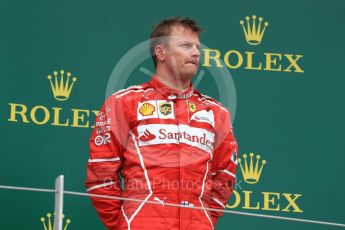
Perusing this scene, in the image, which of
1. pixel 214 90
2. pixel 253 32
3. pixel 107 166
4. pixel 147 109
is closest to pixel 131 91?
pixel 147 109

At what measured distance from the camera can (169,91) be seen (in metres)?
3.98

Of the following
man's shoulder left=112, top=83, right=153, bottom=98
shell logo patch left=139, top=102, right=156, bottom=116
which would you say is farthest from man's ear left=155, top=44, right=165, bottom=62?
shell logo patch left=139, top=102, right=156, bottom=116

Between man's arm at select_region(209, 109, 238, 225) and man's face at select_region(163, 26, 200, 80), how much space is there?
0.24 metres

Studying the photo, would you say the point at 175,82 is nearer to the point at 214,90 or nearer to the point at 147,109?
the point at 147,109

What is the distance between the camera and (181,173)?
3.76 meters

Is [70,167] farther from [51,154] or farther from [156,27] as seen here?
[156,27]

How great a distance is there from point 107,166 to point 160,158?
20 centimetres

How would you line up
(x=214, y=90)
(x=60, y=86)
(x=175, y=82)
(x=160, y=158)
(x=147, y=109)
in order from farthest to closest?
(x=214, y=90) < (x=60, y=86) < (x=175, y=82) < (x=147, y=109) < (x=160, y=158)

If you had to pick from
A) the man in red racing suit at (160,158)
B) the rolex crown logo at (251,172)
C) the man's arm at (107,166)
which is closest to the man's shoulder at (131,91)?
the man in red racing suit at (160,158)

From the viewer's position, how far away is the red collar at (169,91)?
13.0 ft

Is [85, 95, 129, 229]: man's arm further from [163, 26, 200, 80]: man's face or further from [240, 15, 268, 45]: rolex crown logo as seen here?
[240, 15, 268, 45]: rolex crown logo

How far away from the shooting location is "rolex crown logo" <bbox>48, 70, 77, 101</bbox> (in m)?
4.54

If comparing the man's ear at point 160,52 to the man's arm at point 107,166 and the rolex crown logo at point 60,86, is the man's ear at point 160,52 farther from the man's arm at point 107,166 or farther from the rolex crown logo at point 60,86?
the rolex crown logo at point 60,86

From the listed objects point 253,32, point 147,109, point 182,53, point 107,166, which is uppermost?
point 253,32
